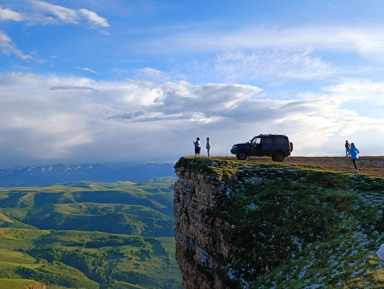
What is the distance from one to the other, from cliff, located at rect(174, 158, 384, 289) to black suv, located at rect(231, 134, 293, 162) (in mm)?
7914

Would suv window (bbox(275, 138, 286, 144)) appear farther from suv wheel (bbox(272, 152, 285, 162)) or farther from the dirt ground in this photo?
the dirt ground

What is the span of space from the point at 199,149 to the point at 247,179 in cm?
1239

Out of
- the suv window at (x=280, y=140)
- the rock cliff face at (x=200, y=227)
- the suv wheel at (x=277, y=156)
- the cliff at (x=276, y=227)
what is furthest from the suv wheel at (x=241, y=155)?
the rock cliff face at (x=200, y=227)

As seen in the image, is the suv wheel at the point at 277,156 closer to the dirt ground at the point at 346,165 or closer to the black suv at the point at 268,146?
the black suv at the point at 268,146

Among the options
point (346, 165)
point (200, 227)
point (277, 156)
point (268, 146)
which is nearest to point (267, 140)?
point (268, 146)

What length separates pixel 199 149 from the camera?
4025cm

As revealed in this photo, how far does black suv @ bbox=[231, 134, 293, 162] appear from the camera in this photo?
3969cm

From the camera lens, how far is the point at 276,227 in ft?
69.9

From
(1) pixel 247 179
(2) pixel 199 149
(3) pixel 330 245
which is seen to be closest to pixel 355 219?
(3) pixel 330 245

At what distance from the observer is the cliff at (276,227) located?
15289 mm

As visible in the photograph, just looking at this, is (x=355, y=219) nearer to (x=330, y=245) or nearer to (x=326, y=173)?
(x=330, y=245)

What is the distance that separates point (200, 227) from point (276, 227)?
10.2 meters

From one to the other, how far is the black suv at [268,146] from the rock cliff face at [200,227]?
9.53 meters

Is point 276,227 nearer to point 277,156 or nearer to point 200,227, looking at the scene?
point 200,227
